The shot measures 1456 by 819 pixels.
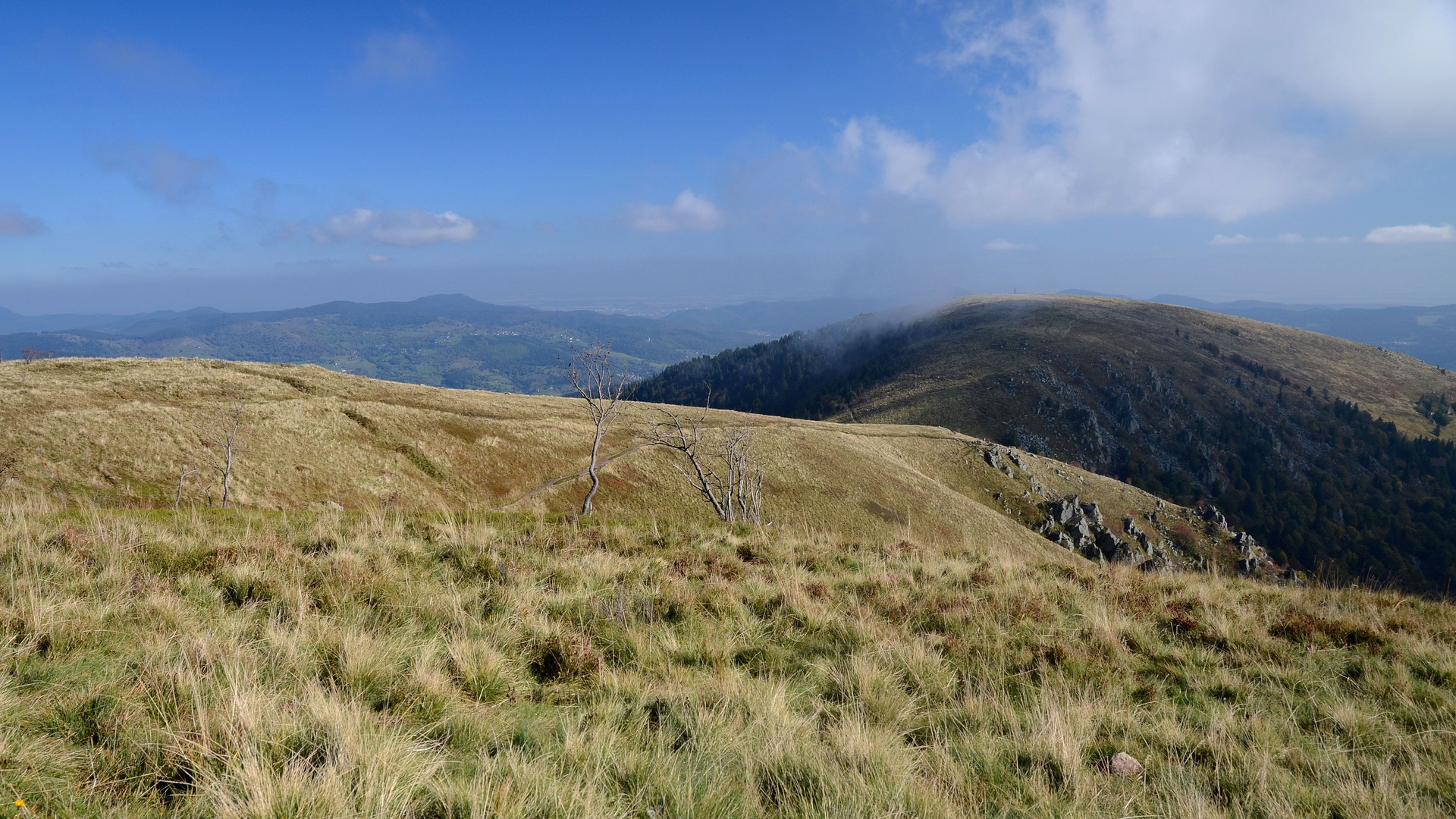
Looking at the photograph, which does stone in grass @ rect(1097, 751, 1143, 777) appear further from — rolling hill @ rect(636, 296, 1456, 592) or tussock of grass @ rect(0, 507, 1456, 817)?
rolling hill @ rect(636, 296, 1456, 592)

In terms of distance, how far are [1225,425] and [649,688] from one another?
209577 mm

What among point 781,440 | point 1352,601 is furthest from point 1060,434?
point 1352,601

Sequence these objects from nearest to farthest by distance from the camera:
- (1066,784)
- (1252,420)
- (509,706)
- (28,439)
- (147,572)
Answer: (1066,784)
(509,706)
(147,572)
(28,439)
(1252,420)

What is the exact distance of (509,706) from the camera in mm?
4715

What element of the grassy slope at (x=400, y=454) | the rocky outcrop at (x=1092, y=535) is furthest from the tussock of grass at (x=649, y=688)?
the rocky outcrop at (x=1092, y=535)

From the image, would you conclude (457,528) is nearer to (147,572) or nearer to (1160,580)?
(147,572)

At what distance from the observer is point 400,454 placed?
1890 inches

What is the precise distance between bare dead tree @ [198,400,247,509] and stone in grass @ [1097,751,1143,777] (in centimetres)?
4228

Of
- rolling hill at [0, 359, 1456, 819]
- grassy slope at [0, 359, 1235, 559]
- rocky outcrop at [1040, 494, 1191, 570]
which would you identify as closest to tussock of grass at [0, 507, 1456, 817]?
rolling hill at [0, 359, 1456, 819]

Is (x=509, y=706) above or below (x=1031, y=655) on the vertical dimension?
above

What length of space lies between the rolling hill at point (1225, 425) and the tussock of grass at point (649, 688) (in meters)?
136

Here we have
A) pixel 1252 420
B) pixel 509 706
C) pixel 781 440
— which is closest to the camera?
pixel 509 706

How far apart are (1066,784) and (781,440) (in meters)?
67.7

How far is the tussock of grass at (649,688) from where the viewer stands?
10.9 ft
